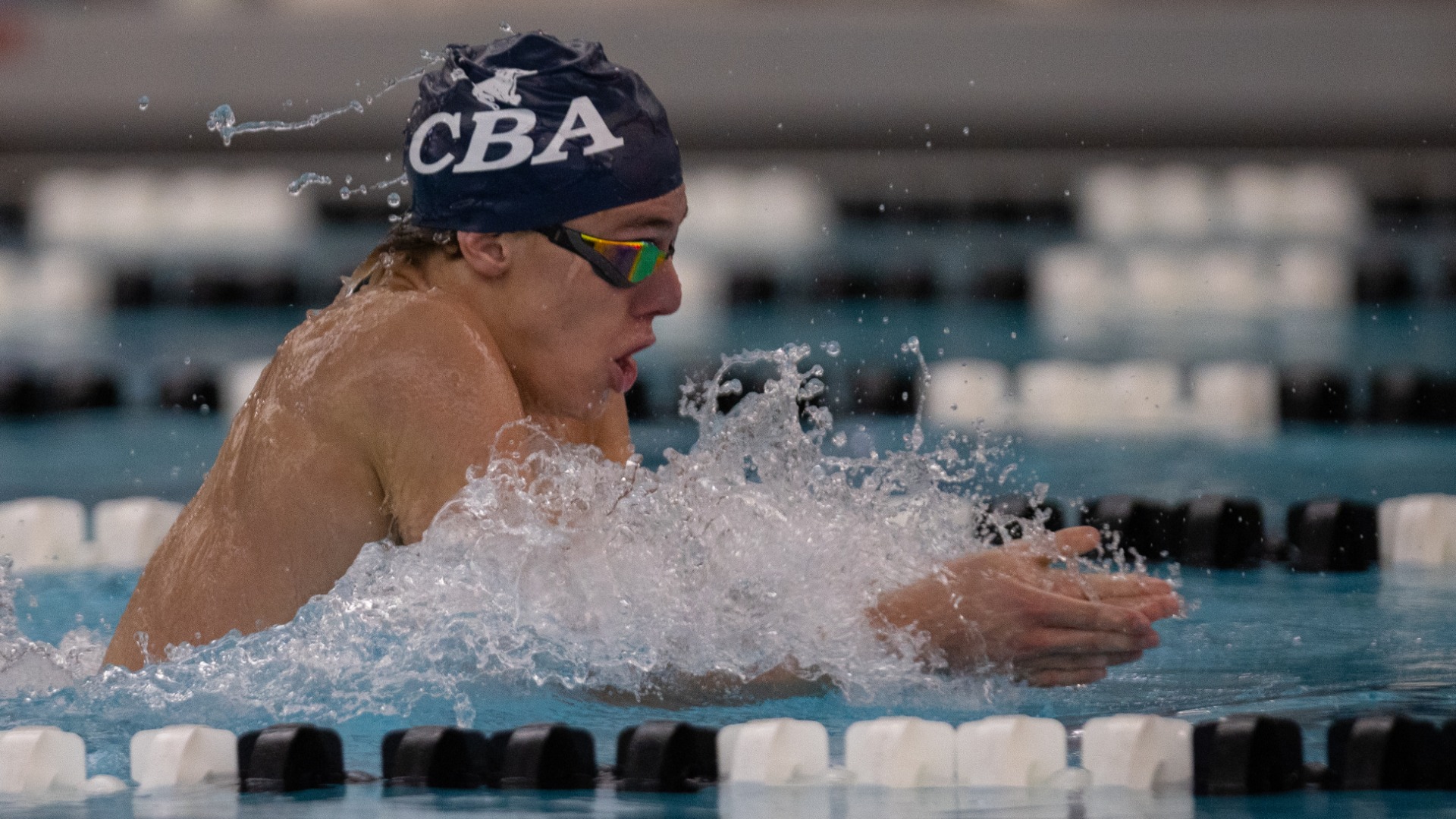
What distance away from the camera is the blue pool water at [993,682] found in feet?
6.42

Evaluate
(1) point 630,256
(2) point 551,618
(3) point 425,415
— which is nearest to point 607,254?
(1) point 630,256

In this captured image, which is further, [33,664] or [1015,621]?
[33,664]

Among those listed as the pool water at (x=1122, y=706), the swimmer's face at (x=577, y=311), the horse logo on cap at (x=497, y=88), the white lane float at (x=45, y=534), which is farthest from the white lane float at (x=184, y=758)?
the white lane float at (x=45, y=534)

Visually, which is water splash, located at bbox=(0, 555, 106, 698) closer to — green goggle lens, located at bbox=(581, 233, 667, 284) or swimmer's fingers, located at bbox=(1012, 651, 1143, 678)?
green goggle lens, located at bbox=(581, 233, 667, 284)

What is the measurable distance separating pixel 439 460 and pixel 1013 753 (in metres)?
0.75

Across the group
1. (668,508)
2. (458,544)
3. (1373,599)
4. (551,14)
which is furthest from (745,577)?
(551,14)

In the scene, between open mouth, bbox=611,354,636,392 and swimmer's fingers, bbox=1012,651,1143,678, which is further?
open mouth, bbox=611,354,636,392

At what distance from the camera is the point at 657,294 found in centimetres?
250

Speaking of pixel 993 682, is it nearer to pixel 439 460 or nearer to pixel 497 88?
pixel 439 460

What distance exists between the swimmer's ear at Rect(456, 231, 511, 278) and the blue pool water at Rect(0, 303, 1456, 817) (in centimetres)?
53

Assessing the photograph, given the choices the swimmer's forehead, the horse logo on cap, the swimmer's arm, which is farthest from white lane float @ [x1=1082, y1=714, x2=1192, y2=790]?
the horse logo on cap

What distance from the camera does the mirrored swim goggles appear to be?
8.07 feet

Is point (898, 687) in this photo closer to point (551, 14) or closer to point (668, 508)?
point (668, 508)

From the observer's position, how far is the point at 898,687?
7.53ft
